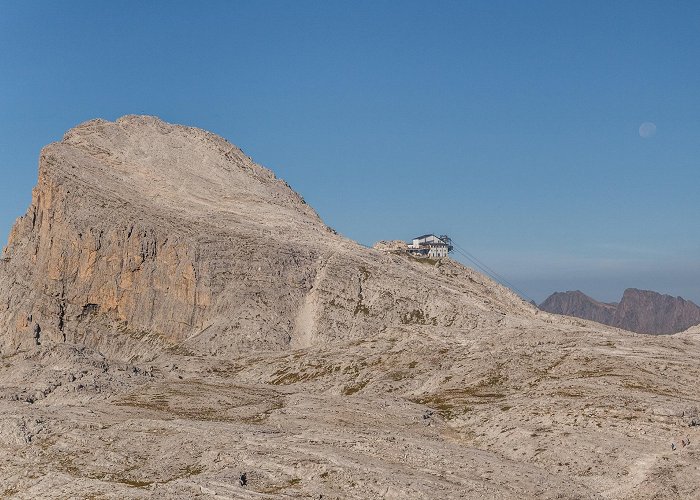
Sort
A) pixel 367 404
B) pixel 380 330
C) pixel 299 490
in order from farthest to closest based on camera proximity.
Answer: pixel 380 330, pixel 367 404, pixel 299 490

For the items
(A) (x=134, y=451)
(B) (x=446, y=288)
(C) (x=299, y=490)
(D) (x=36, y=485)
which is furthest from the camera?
(B) (x=446, y=288)

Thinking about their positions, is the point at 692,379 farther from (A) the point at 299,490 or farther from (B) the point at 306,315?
(B) the point at 306,315

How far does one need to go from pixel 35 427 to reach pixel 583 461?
195 feet

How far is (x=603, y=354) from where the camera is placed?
131 metres

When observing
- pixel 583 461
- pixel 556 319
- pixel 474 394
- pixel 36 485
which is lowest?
pixel 36 485

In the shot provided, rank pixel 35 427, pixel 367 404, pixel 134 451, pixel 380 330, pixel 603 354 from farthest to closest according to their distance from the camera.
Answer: pixel 380 330, pixel 603 354, pixel 367 404, pixel 35 427, pixel 134 451

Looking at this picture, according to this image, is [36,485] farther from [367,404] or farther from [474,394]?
[474,394]

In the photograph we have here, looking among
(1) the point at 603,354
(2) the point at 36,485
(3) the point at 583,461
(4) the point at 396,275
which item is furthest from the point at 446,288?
(2) the point at 36,485

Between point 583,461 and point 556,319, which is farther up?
point 556,319

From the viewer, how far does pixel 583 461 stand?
272 feet

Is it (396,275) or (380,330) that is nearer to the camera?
(380,330)

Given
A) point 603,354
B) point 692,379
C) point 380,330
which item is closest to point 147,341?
point 380,330

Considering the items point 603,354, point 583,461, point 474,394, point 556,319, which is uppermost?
point 556,319

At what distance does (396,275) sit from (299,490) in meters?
121
